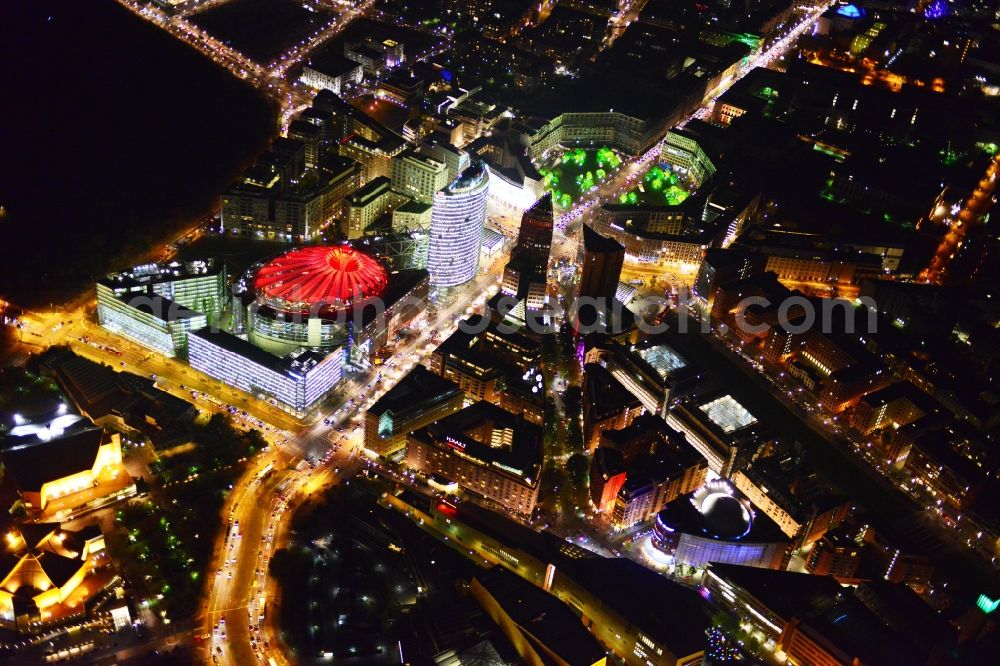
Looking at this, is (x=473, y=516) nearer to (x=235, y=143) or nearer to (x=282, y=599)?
(x=282, y=599)

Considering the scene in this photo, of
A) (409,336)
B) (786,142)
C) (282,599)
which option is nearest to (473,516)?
(282,599)

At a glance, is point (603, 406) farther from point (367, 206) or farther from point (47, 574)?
point (47, 574)

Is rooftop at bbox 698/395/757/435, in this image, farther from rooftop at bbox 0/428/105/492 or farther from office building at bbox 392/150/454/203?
rooftop at bbox 0/428/105/492

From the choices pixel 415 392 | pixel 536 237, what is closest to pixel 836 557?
pixel 415 392

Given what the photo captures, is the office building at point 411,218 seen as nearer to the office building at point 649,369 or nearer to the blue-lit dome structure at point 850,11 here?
the office building at point 649,369

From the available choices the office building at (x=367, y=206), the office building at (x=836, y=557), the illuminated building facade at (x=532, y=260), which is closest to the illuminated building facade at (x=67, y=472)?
the office building at (x=367, y=206)

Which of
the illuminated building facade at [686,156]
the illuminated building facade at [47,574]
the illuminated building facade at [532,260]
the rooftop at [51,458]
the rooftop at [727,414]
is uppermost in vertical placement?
the illuminated building facade at [686,156]
